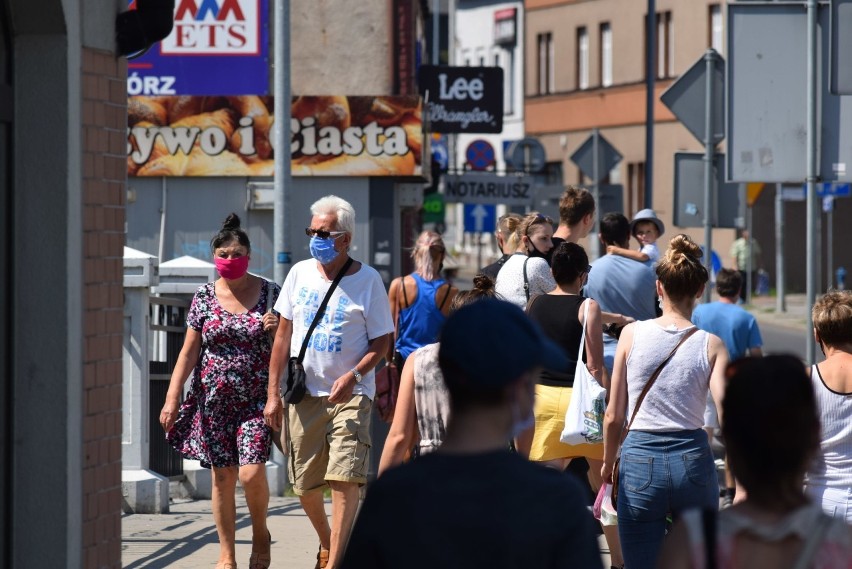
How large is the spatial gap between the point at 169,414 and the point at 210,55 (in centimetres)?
715

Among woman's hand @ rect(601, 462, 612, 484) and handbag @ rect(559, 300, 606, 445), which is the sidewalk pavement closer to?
handbag @ rect(559, 300, 606, 445)

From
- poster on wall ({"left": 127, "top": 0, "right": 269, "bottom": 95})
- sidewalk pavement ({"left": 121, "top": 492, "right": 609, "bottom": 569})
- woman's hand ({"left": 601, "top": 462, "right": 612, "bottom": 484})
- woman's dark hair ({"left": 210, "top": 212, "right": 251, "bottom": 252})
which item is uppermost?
poster on wall ({"left": 127, "top": 0, "right": 269, "bottom": 95})

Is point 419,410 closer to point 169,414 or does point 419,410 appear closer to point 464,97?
point 169,414

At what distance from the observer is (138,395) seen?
33.5 feet

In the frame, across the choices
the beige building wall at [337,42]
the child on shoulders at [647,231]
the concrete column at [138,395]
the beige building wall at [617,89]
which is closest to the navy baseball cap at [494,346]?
the concrete column at [138,395]

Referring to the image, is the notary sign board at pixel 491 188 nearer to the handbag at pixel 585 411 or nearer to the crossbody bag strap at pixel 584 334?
the crossbody bag strap at pixel 584 334

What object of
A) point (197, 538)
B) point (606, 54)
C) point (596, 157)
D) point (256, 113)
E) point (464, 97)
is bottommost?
point (197, 538)

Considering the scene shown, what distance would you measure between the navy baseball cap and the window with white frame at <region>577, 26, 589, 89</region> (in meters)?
46.6

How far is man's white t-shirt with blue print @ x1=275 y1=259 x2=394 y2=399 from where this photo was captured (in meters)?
7.86

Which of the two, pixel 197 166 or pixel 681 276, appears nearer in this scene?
pixel 681 276

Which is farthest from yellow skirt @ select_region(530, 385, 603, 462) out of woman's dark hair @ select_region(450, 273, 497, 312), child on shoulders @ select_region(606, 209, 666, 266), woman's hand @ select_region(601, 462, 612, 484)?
child on shoulders @ select_region(606, 209, 666, 266)

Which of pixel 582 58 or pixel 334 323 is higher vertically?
pixel 582 58

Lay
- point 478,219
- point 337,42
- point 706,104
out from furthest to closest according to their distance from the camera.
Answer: point 478,219 < point 337,42 < point 706,104

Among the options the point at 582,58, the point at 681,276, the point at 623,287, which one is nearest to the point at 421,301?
the point at 623,287
